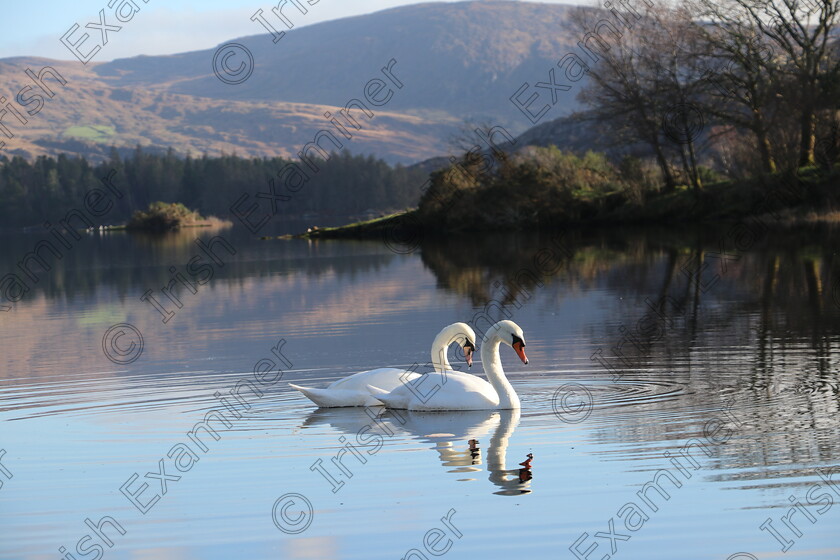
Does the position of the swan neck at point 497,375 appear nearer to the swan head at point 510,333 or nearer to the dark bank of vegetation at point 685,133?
the swan head at point 510,333

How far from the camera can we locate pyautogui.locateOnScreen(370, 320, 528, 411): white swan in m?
13.9

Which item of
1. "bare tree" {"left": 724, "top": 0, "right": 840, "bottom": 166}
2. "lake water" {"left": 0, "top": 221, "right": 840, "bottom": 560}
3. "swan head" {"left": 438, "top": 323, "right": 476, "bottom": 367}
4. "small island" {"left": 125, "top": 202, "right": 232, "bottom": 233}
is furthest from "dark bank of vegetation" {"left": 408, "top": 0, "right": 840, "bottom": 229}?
"small island" {"left": 125, "top": 202, "right": 232, "bottom": 233}

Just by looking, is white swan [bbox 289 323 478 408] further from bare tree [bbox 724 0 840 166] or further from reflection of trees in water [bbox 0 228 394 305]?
bare tree [bbox 724 0 840 166]

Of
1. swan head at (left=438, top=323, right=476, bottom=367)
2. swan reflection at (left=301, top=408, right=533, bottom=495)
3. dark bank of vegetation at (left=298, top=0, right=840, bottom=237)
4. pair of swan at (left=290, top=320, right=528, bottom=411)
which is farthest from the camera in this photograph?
dark bank of vegetation at (left=298, top=0, right=840, bottom=237)

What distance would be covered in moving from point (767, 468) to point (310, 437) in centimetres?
506

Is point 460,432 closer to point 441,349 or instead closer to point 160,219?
point 441,349

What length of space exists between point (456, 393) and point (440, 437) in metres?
1.39

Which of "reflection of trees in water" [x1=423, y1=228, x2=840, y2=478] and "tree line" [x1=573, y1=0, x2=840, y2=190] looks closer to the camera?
"reflection of trees in water" [x1=423, y1=228, x2=840, y2=478]

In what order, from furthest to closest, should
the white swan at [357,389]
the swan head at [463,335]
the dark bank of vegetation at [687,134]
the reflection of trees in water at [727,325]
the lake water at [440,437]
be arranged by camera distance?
1. the dark bank of vegetation at [687,134]
2. the swan head at [463,335]
3. the white swan at [357,389]
4. the reflection of trees in water at [727,325]
5. the lake water at [440,437]

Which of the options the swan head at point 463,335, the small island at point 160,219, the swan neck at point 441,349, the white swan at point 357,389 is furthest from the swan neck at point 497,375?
the small island at point 160,219

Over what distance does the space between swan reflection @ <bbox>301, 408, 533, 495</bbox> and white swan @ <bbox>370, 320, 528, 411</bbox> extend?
110 millimetres

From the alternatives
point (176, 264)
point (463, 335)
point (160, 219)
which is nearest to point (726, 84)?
point (176, 264)

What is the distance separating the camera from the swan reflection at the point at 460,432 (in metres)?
10.8

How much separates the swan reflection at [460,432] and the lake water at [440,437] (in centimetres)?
5
